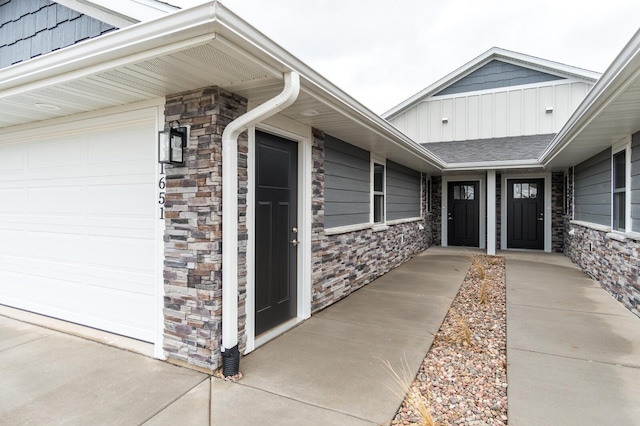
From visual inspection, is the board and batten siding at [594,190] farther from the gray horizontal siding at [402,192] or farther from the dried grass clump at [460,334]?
the dried grass clump at [460,334]

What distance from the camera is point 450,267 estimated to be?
7750mm

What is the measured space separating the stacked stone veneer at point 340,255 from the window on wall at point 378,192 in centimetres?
31

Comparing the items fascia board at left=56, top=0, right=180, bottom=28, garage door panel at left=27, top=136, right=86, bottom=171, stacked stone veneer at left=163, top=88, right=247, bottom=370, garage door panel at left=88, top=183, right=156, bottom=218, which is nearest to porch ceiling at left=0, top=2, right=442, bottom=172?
stacked stone veneer at left=163, top=88, right=247, bottom=370

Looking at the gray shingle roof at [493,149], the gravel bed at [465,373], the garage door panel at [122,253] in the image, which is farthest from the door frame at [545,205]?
the garage door panel at [122,253]

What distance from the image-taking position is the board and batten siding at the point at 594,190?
6090mm

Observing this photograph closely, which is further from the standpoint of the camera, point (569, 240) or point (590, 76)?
point (590, 76)

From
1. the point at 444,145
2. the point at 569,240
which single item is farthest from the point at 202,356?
the point at 444,145

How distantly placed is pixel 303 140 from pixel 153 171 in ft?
5.57

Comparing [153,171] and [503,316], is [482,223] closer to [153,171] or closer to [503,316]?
[503,316]

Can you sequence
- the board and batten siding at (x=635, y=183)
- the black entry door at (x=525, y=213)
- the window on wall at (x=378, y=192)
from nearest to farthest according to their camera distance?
the board and batten siding at (x=635, y=183)
the window on wall at (x=378, y=192)
the black entry door at (x=525, y=213)

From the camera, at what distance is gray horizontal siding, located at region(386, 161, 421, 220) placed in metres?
7.73

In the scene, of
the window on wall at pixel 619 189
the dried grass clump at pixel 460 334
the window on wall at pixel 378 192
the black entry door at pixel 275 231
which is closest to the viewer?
the dried grass clump at pixel 460 334

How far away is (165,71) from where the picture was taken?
8.36 feet

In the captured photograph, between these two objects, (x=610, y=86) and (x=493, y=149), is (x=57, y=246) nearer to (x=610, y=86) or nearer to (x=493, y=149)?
(x=610, y=86)
